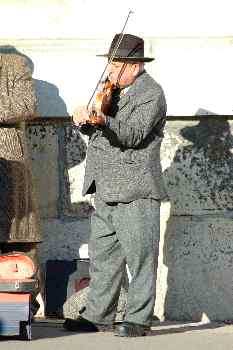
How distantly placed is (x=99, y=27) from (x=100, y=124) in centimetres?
161

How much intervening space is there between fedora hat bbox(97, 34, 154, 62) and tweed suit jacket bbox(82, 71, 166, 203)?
120 millimetres

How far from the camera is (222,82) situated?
10227 mm

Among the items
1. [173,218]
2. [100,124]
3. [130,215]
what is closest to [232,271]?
[173,218]

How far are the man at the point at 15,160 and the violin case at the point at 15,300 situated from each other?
28.9 inches

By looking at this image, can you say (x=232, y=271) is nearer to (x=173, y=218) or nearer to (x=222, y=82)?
(x=173, y=218)

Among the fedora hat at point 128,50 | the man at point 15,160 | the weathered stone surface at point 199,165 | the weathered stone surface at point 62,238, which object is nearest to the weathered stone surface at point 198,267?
the weathered stone surface at point 199,165

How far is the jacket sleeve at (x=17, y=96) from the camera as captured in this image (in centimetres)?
988

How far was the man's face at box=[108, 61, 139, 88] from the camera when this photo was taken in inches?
369

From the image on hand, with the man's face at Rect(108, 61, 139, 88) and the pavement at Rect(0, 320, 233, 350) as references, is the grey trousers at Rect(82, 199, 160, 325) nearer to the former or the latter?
the pavement at Rect(0, 320, 233, 350)

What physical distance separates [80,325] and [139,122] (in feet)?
4.42

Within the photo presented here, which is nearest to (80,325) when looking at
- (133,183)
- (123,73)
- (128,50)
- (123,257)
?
(123,257)

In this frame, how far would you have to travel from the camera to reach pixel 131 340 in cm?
920

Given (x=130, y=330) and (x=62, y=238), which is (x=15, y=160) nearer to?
(x=62, y=238)

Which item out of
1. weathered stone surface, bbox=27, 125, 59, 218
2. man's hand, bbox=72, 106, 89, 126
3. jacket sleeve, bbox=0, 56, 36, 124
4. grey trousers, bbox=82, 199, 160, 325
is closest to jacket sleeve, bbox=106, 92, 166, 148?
man's hand, bbox=72, 106, 89, 126
